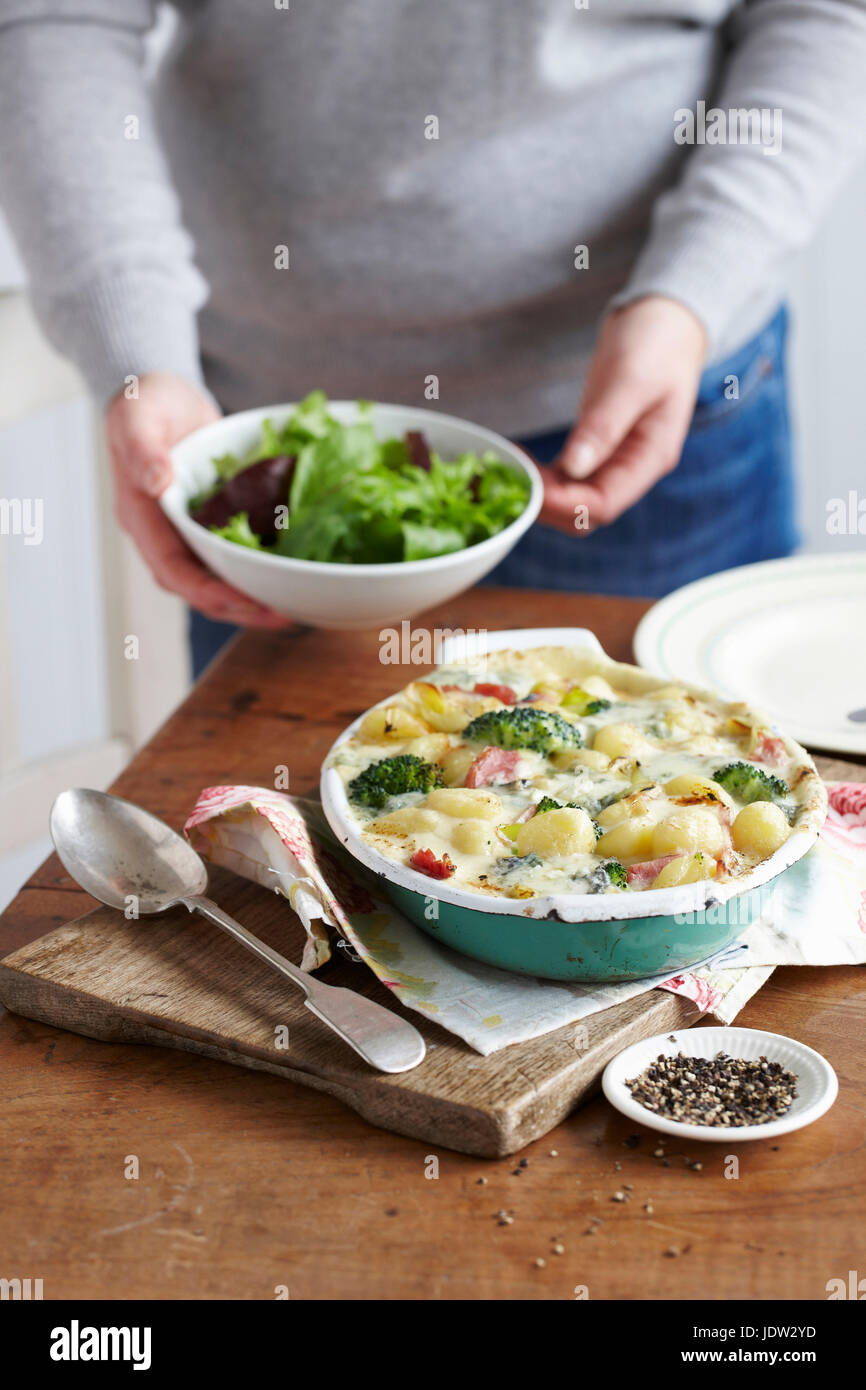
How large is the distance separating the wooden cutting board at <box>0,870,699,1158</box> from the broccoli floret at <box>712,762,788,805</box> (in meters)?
0.21

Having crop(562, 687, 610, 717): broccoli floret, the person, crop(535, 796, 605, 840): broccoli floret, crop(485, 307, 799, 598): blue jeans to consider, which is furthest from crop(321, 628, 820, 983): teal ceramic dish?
crop(485, 307, 799, 598): blue jeans

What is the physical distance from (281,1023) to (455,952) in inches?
6.4

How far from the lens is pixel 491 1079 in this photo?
965mm

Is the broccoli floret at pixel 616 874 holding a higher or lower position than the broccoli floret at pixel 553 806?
lower

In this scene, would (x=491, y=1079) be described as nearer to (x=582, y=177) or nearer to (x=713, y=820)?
(x=713, y=820)

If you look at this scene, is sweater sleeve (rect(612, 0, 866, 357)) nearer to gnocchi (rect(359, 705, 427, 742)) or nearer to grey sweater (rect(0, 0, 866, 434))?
grey sweater (rect(0, 0, 866, 434))

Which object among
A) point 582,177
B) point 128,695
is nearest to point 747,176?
point 582,177

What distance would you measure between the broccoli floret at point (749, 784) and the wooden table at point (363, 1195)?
6.6 inches

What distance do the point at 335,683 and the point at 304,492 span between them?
253 mm

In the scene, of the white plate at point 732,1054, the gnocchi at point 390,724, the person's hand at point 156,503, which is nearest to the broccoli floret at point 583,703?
the gnocchi at point 390,724

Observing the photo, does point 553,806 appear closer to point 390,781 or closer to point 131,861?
point 390,781

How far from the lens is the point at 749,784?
1.17 metres

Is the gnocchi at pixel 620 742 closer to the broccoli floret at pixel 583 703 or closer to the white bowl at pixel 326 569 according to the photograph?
the broccoli floret at pixel 583 703

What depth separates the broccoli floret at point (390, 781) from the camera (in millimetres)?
1179
